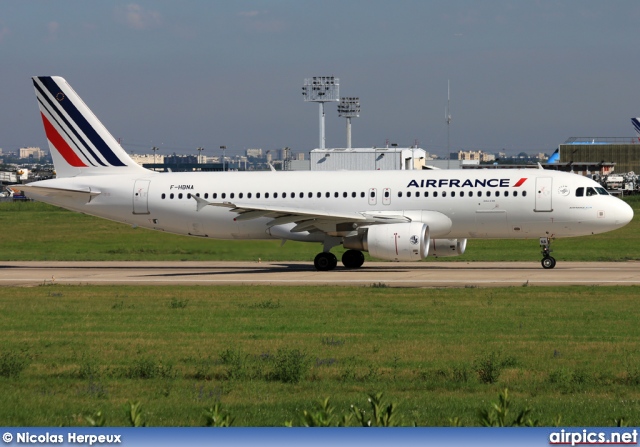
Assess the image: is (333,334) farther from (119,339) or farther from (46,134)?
(46,134)

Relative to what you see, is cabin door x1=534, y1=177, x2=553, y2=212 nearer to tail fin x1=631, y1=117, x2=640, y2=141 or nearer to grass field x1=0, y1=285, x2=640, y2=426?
grass field x1=0, y1=285, x2=640, y2=426

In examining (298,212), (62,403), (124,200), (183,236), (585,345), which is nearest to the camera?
(62,403)

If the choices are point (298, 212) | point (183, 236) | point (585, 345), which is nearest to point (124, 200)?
point (183, 236)

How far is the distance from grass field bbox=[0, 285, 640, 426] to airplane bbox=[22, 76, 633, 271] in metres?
9.19

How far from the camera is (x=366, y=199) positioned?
127 ft

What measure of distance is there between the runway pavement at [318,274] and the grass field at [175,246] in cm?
106

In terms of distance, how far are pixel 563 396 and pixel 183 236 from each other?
107 ft

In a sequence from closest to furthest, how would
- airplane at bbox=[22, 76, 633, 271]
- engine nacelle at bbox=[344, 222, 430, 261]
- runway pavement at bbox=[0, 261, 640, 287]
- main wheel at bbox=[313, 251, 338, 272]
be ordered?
runway pavement at bbox=[0, 261, 640, 287] → engine nacelle at bbox=[344, 222, 430, 261] → airplane at bbox=[22, 76, 633, 271] → main wheel at bbox=[313, 251, 338, 272]

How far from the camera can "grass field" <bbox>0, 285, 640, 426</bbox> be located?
13383 millimetres

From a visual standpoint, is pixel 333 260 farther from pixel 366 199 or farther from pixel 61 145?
pixel 61 145

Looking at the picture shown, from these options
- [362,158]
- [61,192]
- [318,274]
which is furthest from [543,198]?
[362,158]

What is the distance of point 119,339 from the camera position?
65.8 ft

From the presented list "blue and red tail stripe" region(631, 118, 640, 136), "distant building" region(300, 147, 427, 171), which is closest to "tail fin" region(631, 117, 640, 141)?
"blue and red tail stripe" region(631, 118, 640, 136)

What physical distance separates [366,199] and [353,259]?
3.10 metres
